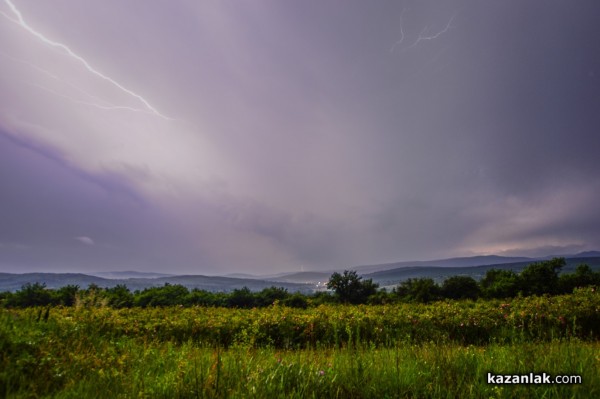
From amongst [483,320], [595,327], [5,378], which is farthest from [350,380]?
[595,327]

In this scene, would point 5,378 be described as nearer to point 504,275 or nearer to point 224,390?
point 224,390

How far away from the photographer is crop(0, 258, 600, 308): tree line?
14891 millimetres

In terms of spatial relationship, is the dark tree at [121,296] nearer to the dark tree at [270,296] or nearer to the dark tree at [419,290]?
the dark tree at [270,296]

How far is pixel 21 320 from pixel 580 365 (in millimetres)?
8352

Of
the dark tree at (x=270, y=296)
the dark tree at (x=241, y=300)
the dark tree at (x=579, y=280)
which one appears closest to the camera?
the dark tree at (x=241, y=300)

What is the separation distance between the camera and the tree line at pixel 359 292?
14.9 meters

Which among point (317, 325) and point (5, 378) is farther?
point (317, 325)

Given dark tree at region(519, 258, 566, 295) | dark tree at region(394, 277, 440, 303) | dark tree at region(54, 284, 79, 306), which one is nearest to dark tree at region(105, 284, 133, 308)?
dark tree at region(54, 284, 79, 306)

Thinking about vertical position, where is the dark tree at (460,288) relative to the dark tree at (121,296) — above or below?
below

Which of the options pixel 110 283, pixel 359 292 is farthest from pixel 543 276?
pixel 110 283

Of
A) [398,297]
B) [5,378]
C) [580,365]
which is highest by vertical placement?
[5,378]

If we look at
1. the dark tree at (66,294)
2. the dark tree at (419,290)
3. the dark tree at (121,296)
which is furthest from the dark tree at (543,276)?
the dark tree at (66,294)

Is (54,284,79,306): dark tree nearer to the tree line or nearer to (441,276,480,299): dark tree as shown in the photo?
the tree line

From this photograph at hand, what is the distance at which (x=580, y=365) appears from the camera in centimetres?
343
